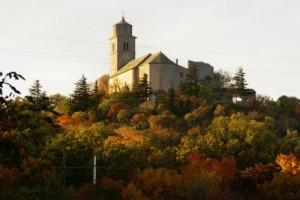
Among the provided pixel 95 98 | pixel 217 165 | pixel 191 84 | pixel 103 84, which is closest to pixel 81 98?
pixel 95 98

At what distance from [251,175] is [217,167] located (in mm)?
2682

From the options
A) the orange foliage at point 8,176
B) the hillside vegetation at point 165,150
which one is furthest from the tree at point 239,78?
the orange foliage at point 8,176

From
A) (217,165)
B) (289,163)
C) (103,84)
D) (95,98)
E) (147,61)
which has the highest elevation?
(147,61)

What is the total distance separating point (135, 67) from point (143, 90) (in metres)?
5.58

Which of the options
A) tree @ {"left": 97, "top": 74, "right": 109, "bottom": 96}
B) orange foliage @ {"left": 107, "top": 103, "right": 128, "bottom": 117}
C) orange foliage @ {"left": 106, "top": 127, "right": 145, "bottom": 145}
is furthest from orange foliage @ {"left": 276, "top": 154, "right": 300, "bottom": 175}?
tree @ {"left": 97, "top": 74, "right": 109, "bottom": 96}

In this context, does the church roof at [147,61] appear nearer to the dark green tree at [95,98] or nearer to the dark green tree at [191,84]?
the dark green tree at [191,84]

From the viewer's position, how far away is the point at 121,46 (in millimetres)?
95250

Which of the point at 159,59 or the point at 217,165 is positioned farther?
the point at 159,59

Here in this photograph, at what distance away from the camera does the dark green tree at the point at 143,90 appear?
3237 inches

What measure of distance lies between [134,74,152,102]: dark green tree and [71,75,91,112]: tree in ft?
19.0

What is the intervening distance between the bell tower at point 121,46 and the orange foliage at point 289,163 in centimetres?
4054

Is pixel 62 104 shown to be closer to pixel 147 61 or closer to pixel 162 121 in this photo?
pixel 147 61

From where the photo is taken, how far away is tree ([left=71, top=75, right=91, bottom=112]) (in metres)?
82.8

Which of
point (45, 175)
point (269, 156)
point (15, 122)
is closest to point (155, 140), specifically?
point (269, 156)
